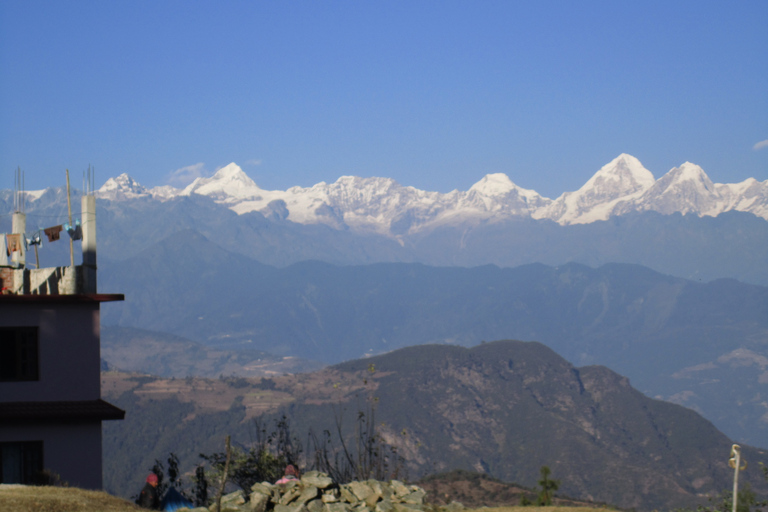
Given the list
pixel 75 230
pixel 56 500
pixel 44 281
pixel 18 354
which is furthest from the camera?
pixel 75 230

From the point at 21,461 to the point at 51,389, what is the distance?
A: 2763 mm

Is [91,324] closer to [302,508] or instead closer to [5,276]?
[5,276]

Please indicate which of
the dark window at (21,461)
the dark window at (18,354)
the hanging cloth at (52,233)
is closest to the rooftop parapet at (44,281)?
the hanging cloth at (52,233)

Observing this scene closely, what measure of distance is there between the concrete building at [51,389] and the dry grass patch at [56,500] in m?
5.12

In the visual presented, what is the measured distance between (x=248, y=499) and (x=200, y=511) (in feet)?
6.21

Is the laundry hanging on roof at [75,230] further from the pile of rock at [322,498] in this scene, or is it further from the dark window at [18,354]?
the pile of rock at [322,498]

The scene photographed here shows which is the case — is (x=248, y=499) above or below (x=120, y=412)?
below

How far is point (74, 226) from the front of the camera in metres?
35.4

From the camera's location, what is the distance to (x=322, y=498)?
28094 mm

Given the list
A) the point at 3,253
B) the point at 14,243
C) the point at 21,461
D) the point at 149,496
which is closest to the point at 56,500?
the point at 149,496

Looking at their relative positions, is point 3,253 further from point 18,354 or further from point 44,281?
point 18,354

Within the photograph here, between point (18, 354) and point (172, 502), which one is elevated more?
point (18, 354)

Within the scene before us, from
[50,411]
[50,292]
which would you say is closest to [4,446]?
[50,411]

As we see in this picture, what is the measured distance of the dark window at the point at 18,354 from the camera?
32.0 meters
